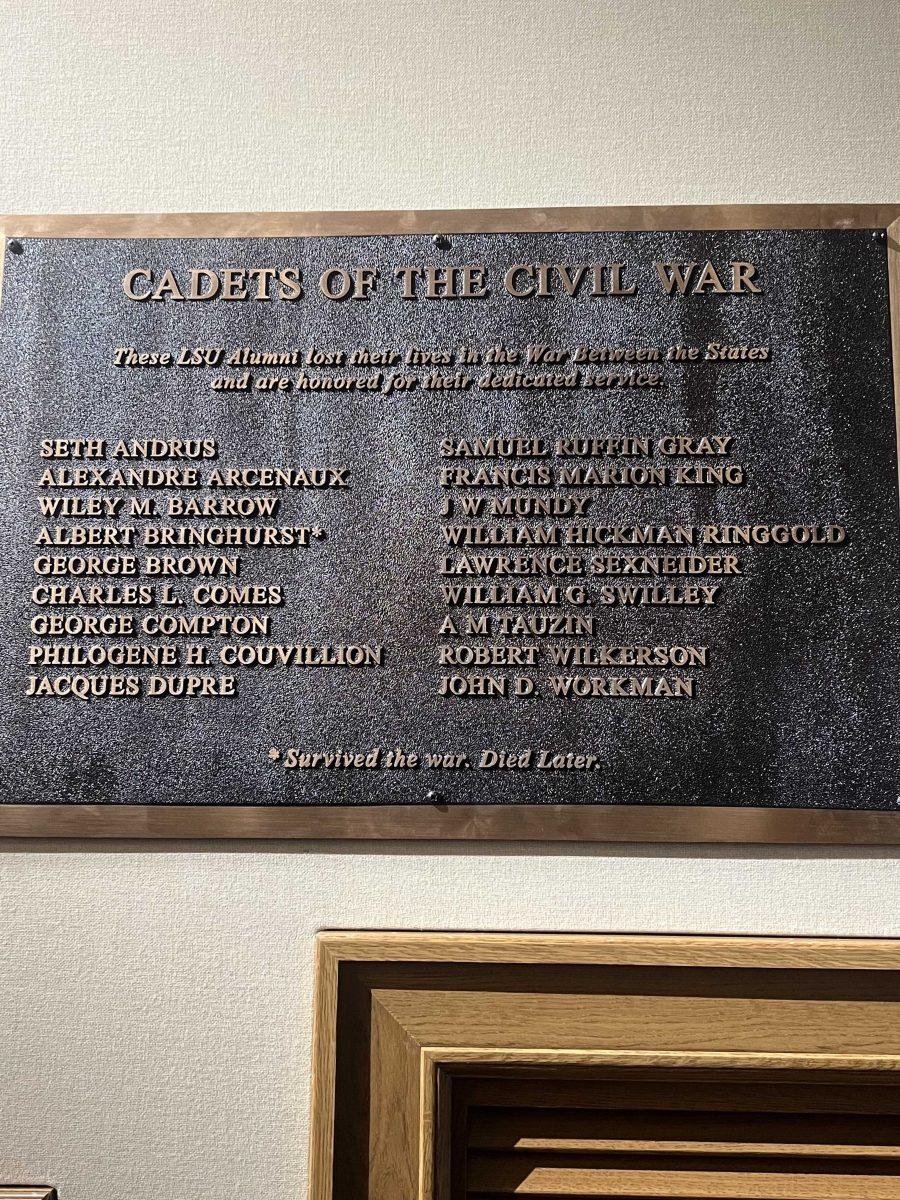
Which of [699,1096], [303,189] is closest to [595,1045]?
[699,1096]

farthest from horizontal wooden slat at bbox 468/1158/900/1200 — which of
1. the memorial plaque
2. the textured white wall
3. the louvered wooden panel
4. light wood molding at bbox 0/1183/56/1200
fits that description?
light wood molding at bbox 0/1183/56/1200

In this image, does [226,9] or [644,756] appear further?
[226,9]

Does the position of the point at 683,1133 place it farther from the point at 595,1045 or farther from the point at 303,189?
the point at 303,189

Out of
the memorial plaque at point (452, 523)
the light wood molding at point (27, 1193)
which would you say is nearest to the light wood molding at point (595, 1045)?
the memorial plaque at point (452, 523)

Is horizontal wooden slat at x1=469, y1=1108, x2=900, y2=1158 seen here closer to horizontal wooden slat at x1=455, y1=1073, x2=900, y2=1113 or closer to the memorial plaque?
horizontal wooden slat at x1=455, y1=1073, x2=900, y2=1113

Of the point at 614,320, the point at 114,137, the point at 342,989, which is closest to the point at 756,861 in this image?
the point at 342,989

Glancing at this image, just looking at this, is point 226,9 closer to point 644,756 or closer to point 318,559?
point 318,559

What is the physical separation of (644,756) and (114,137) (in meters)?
1.42

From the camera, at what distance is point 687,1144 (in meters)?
1.60

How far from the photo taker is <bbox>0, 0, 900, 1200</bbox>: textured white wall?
1631 mm

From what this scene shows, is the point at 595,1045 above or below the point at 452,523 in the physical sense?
below

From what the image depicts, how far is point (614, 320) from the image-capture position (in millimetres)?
1745

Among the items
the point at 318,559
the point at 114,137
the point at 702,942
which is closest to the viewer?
the point at 702,942

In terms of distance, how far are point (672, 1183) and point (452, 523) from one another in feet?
3.55
